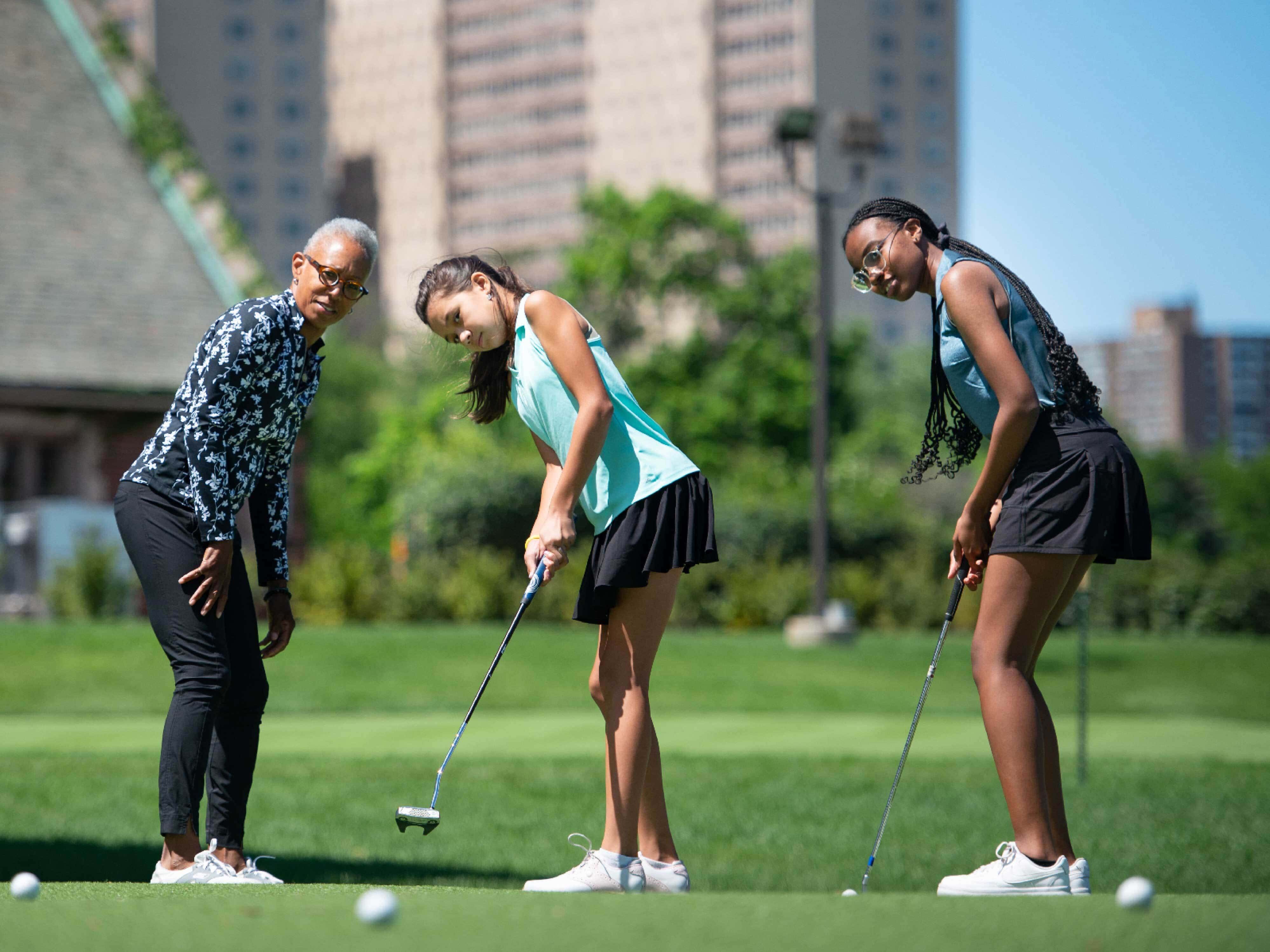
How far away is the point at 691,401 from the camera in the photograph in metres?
46.4

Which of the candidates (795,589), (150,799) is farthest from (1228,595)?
(150,799)

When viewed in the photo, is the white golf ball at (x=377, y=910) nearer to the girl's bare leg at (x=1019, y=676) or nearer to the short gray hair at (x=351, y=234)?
the girl's bare leg at (x=1019, y=676)

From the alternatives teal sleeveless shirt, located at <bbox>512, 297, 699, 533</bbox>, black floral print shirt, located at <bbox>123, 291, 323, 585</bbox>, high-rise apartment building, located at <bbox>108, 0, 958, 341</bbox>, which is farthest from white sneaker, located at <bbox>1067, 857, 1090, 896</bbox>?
high-rise apartment building, located at <bbox>108, 0, 958, 341</bbox>

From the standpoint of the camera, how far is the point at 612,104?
131 m

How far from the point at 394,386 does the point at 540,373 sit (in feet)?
224

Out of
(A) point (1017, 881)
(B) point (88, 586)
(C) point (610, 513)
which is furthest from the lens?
(B) point (88, 586)

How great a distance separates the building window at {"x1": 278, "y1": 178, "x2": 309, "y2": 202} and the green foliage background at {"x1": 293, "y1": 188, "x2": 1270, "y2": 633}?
53539 mm

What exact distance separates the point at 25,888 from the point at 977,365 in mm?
2724

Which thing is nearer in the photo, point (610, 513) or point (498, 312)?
point (610, 513)

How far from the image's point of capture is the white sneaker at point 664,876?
4.27 metres

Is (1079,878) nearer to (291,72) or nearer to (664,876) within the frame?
(664,876)

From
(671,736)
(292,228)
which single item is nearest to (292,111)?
(292,228)

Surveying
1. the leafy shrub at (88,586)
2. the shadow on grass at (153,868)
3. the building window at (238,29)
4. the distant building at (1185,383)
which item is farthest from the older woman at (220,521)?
the building window at (238,29)

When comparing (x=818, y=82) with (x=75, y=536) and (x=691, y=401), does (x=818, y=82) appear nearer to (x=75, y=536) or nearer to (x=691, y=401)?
(x=691, y=401)
